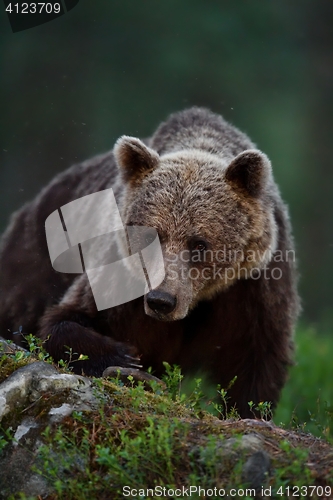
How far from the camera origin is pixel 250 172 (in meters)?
4.73

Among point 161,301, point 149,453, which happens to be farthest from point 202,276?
point 149,453

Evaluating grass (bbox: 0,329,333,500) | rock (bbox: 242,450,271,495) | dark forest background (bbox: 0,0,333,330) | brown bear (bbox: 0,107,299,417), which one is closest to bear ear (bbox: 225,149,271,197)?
brown bear (bbox: 0,107,299,417)

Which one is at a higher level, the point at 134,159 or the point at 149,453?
the point at 134,159

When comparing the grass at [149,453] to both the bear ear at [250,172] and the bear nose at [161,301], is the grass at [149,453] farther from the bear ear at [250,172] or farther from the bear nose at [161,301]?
the bear ear at [250,172]

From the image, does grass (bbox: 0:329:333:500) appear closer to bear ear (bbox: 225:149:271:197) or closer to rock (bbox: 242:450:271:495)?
rock (bbox: 242:450:271:495)

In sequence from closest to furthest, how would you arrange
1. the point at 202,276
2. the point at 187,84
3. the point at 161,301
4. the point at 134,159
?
the point at 161,301 → the point at 202,276 → the point at 134,159 → the point at 187,84

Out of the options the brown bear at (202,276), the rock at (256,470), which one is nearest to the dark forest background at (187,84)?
the brown bear at (202,276)

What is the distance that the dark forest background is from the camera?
1562cm

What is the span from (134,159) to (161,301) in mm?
1169

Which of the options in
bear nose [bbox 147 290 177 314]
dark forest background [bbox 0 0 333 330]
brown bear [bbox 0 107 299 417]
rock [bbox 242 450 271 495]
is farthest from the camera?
dark forest background [bbox 0 0 333 330]

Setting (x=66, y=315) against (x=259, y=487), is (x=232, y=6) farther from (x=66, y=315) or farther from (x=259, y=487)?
(x=259, y=487)

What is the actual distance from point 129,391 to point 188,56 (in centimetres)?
1430

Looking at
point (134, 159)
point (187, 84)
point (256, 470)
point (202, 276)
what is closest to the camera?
point (256, 470)

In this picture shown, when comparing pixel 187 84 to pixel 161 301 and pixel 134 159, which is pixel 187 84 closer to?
pixel 134 159
